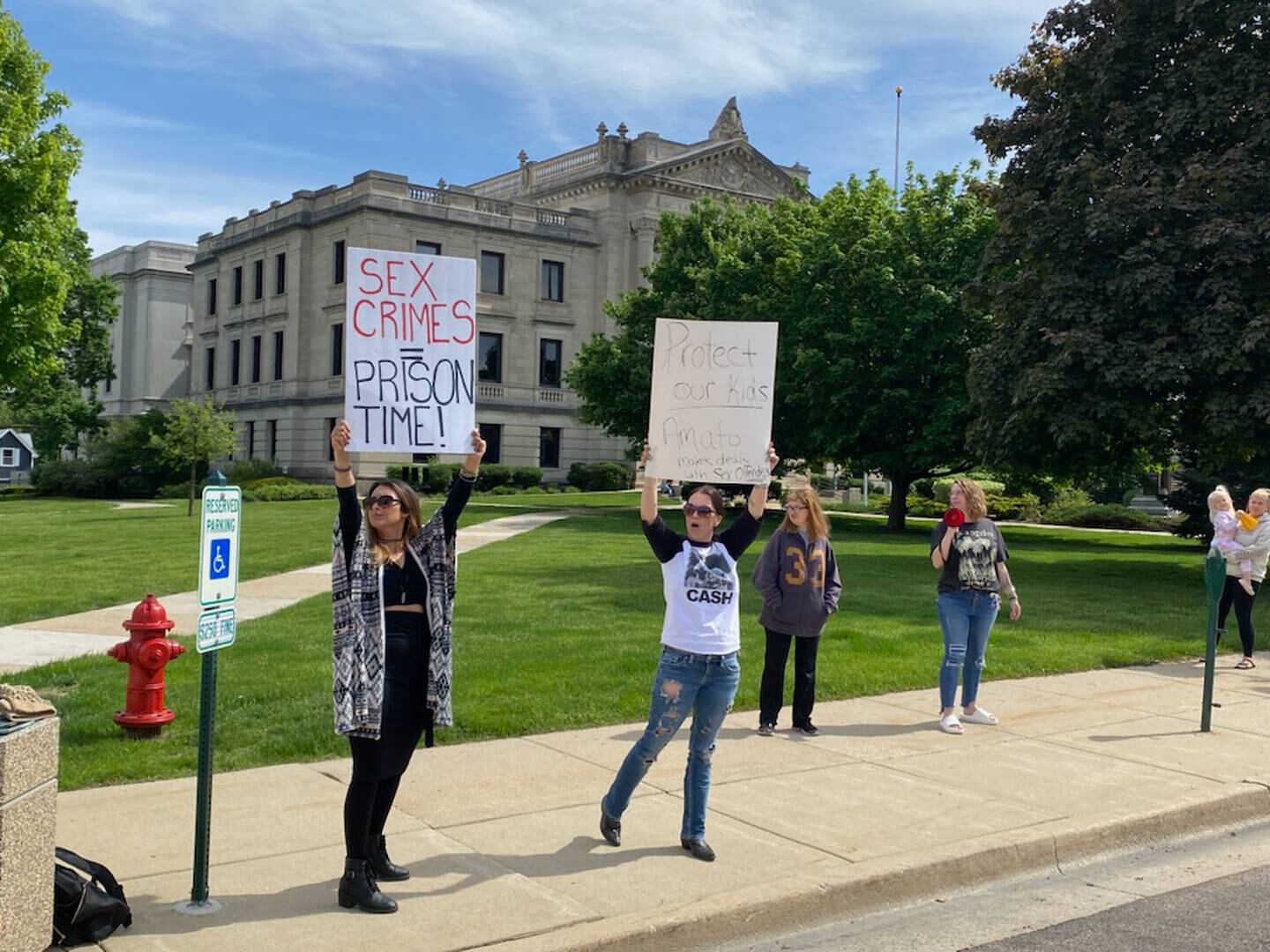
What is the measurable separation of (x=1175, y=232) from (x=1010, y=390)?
391 cm

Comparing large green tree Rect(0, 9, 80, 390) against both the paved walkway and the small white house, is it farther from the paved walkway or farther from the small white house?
the small white house

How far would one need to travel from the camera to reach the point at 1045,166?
76.2ft

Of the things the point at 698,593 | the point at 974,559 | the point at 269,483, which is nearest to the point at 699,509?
the point at 698,593

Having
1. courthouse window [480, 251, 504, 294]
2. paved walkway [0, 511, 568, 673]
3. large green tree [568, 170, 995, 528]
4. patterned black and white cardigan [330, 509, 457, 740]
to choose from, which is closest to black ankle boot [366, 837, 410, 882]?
patterned black and white cardigan [330, 509, 457, 740]

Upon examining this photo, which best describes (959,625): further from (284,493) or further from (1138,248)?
(284,493)

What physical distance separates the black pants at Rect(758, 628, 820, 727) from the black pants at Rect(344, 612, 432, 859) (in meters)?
4.13

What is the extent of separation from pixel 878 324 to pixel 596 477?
26588 millimetres

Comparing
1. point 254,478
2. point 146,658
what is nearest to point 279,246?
point 254,478

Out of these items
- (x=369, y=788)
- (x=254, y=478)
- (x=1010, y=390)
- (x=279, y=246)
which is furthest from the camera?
(x=279, y=246)

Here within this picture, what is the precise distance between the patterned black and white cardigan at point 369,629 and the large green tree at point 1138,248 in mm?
17031

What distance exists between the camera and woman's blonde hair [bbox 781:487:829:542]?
9164 millimetres

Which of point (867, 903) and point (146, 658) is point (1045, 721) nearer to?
point (867, 903)

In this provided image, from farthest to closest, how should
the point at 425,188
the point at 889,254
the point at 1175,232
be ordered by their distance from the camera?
1. the point at 425,188
2. the point at 889,254
3. the point at 1175,232

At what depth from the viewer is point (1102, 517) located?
44.0 m
